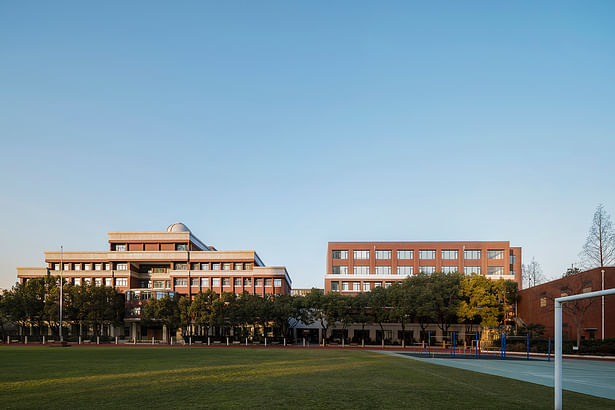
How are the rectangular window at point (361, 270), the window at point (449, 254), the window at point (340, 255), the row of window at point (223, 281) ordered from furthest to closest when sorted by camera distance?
the window at point (340, 255)
the rectangular window at point (361, 270)
the window at point (449, 254)
the row of window at point (223, 281)

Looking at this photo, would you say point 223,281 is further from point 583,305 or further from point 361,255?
point 583,305

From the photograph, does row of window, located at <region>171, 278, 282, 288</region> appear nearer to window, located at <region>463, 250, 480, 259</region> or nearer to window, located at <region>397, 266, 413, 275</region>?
window, located at <region>397, 266, 413, 275</region>

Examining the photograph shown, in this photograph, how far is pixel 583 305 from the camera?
5050cm

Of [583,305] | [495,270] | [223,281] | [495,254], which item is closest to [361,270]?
[495,270]

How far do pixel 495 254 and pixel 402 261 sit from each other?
63.2ft

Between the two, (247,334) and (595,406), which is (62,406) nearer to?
(595,406)

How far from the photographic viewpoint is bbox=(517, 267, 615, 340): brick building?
1833 inches

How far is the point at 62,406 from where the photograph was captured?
42.6 ft

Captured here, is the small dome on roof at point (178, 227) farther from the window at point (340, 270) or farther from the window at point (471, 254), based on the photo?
the window at point (471, 254)

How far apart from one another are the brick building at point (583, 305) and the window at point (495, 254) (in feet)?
106

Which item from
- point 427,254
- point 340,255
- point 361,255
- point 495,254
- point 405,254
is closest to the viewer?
point 495,254

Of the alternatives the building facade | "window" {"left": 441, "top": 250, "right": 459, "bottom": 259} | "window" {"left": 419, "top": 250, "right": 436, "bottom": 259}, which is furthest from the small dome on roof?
"window" {"left": 441, "top": 250, "right": 459, "bottom": 259}

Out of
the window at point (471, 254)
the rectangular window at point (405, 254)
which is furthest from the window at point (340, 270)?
the window at point (471, 254)

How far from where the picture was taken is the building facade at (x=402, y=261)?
9869 centimetres
